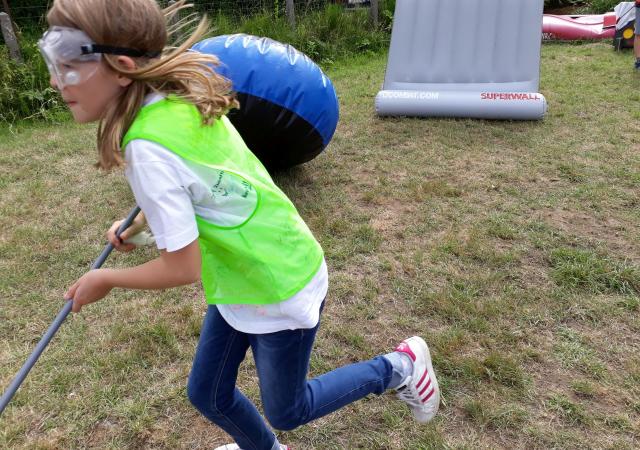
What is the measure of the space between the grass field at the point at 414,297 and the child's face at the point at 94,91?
1425mm

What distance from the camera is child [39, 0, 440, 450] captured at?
4.19 ft

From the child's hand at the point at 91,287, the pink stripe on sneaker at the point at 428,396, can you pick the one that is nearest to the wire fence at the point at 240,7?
the pink stripe on sneaker at the point at 428,396

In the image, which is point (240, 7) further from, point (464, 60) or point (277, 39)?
point (464, 60)

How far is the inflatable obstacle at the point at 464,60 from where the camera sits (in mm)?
5555

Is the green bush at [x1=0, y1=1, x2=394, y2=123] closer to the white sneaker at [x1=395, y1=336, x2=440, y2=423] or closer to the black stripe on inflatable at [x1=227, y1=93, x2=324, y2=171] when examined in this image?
the black stripe on inflatable at [x1=227, y1=93, x2=324, y2=171]

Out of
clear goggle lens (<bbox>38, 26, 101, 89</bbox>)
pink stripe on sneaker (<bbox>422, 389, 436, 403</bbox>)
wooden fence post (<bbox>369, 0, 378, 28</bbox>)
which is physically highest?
clear goggle lens (<bbox>38, 26, 101, 89</bbox>)

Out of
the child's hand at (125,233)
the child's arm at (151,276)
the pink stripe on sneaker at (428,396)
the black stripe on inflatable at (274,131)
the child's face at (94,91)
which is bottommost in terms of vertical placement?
the pink stripe on sneaker at (428,396)

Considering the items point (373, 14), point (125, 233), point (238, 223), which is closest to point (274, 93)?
point (125, 233)

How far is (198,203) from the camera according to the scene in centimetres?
139

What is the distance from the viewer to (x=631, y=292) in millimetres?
2908

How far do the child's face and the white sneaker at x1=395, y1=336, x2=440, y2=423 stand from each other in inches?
55.9

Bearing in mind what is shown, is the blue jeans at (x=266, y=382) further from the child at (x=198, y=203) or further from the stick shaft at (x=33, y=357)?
the stick shaft at (x=33, y=357)

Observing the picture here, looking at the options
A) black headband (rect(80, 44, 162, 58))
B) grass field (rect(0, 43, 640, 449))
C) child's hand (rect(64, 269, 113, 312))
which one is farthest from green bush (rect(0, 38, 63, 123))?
black headband (rect(80, 44, 162, 58))

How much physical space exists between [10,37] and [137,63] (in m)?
6.42
